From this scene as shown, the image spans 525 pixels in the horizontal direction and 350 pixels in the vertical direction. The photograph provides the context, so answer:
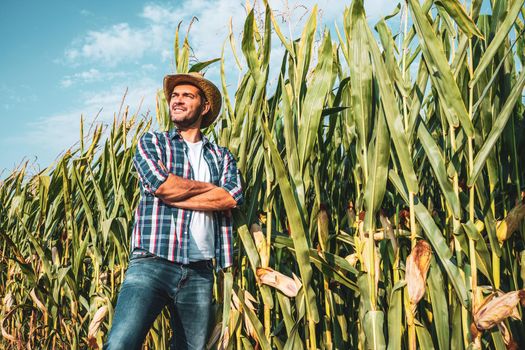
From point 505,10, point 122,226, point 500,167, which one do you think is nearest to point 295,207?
point 500,167

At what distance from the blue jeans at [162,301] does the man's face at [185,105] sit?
0.60 metres

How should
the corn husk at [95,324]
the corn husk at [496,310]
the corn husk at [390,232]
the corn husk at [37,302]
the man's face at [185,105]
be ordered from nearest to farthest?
the corn husk at [496,310]
the corn husk at [390,232]
the man's face at [185,105]
the corn husk at [95,324]
the corn husk at [37,302]

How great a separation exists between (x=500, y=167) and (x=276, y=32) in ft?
3.15

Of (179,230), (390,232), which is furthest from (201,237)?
(390,232)

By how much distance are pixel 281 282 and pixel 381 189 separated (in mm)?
514

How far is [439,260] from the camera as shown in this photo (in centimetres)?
145

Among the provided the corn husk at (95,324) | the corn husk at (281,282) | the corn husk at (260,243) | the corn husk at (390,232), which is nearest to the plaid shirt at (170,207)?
the corn husk at (260,243)

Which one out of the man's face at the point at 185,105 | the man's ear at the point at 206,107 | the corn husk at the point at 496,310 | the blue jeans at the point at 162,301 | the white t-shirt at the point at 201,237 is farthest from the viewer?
the man's ear at the point at 206,107

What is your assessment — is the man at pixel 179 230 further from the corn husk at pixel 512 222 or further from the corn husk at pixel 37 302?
the corn husk at pixel 37 302

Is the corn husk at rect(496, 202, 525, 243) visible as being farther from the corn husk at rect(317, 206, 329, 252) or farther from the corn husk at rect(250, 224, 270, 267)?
the corn husk at rect(250, 224, 270, 267)

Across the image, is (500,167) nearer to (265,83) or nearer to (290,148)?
(290,148)

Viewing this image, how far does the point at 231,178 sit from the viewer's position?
→ 1887 mm

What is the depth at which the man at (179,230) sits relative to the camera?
5.80 feet

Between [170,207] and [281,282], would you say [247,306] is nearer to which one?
[281,282]
